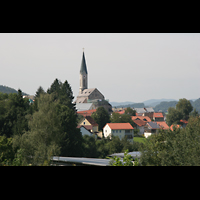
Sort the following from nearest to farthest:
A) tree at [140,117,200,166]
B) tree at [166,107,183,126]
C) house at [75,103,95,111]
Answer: tree at [140,117,200,166]
tree at [166,107,183,126]
house at [75,103,95,111]

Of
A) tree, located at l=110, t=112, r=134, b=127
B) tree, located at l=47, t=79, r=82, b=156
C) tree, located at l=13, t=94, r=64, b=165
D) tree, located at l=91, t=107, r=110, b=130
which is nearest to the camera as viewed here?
tree, located at l=13, t=94, r=64, b=165

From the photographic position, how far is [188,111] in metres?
76.3

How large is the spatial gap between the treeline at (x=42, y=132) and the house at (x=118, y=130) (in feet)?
24.7

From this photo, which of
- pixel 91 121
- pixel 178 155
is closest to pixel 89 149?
pixel 91 121

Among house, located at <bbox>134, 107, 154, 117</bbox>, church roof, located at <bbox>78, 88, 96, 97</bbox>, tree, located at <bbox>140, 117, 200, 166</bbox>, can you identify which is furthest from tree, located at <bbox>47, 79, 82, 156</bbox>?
church roof, located at <bbox>78, 88, 96, 97</bbox>

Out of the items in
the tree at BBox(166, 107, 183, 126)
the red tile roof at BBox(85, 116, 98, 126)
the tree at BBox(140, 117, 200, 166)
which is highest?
the tree at BBox(166, 107, 183, 126)

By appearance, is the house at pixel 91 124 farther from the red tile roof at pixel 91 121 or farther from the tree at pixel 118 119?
the tree at pixel 118 119

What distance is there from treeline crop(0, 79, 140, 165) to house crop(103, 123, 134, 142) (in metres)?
7.52

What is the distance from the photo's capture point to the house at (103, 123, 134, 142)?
5241 cm

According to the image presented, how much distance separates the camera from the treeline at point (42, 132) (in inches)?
818

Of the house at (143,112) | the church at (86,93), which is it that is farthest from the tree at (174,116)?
the house at (143,112)

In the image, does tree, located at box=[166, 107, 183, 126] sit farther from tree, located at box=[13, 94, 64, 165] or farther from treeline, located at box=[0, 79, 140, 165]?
tree, located at box=[13, 94, 64, 165]
